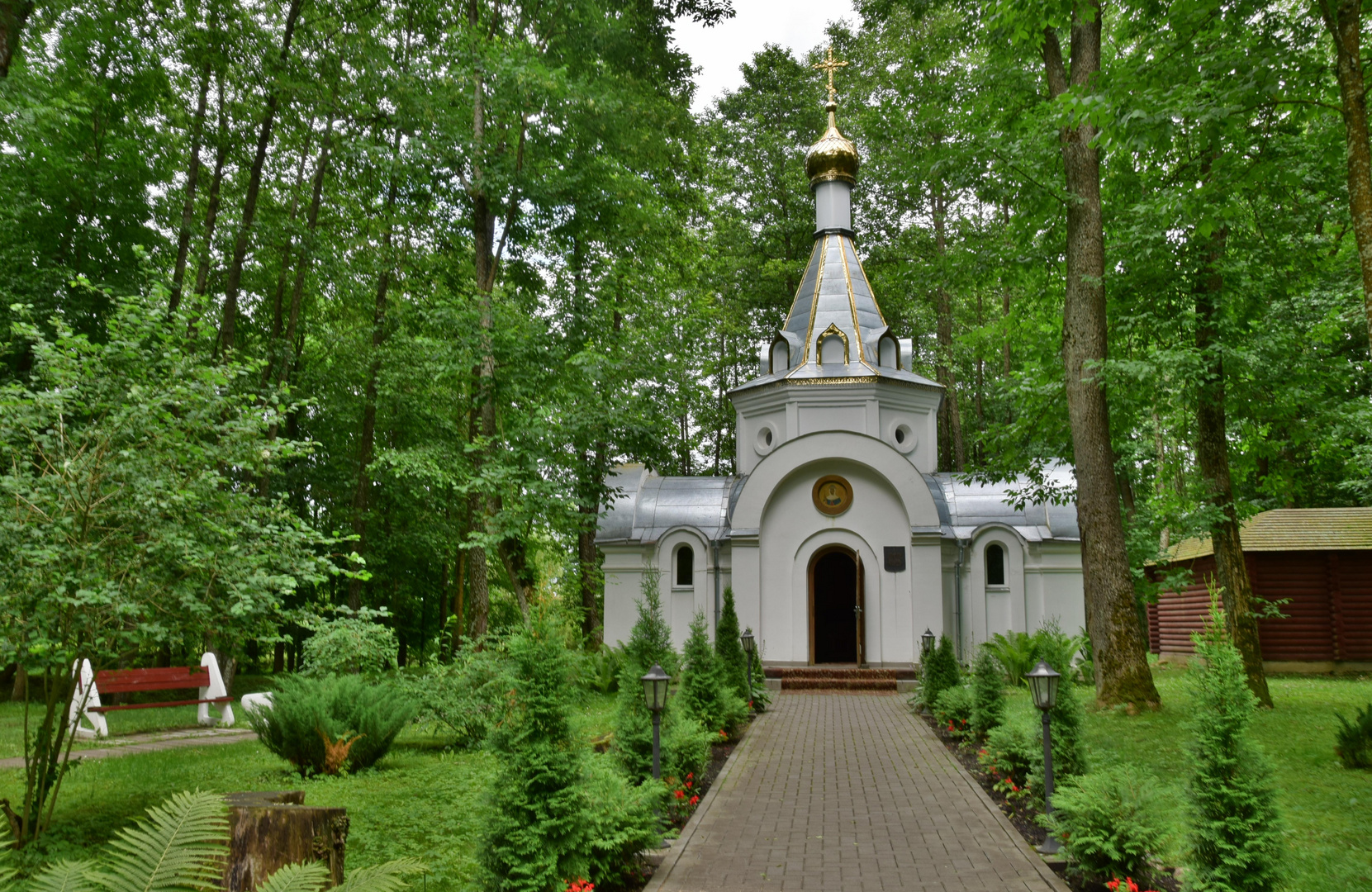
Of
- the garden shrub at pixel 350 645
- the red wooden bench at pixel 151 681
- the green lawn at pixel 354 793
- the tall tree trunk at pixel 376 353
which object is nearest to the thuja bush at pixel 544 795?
the green lawn at pixel 354 793

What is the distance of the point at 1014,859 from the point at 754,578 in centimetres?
1462

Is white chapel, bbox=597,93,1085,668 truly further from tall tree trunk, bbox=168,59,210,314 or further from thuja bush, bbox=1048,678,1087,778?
thuja bush, bbox=1048,678,1087,778

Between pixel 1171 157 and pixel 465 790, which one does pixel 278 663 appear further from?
pixel 1171 157

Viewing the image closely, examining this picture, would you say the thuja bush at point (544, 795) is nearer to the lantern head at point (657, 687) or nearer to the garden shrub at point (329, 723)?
the lantern head at point (657, 687)

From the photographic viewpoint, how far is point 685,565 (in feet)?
76.6

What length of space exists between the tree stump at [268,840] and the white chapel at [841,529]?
17.2 meters

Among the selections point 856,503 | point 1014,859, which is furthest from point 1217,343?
point 856,503

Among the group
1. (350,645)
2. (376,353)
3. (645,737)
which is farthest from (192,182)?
(645,737)

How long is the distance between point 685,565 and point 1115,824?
17.5 m

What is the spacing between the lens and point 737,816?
27.3 ft

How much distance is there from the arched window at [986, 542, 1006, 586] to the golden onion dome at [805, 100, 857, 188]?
10.7 m

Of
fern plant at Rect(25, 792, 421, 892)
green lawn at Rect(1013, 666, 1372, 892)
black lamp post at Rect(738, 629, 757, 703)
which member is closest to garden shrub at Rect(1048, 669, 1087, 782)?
green lawn at Rect(1013, 666, 1372, 892)

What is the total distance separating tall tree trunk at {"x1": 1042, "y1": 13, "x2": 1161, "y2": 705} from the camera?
1228 centimetres

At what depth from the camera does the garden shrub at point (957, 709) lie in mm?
12398
